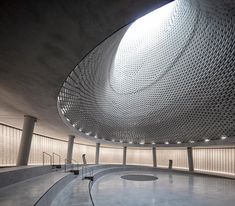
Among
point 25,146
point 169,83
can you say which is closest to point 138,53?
point 169,83

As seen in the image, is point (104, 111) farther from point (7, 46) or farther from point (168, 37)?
point (7, 46)

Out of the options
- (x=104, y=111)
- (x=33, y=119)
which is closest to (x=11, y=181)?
(x=33, y=119)

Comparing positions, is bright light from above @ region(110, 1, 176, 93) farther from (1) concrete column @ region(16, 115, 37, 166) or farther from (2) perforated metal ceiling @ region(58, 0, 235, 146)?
(1) concrete column @ region(16, 115, 37, 166)

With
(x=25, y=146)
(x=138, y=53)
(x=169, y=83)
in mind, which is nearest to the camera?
(x=25, y=146)

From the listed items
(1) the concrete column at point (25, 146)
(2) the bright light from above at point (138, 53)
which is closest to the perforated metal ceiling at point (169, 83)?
(2) the bright light from above at point (138, 53)

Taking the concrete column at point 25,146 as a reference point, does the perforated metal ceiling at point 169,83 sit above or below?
above

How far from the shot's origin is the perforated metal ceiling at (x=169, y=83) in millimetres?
16344

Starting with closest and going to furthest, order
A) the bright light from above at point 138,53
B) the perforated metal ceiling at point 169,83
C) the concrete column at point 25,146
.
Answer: the perforated metal ceiling at point 169,83, the concrete column at point 25,146, the bright light from above at point 138,53

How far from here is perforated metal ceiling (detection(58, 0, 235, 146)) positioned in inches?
643

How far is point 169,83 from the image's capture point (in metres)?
24.5

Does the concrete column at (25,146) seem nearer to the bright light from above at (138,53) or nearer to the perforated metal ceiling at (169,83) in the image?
the perforated metal ceiling at (169,83)

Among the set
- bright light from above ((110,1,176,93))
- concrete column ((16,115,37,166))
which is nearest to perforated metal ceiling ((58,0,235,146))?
bright light from above ((110,1,176,93))

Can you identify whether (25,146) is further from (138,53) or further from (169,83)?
(138,53)

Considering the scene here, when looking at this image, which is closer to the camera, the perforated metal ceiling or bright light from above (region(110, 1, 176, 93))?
the perforated metal ceiling
